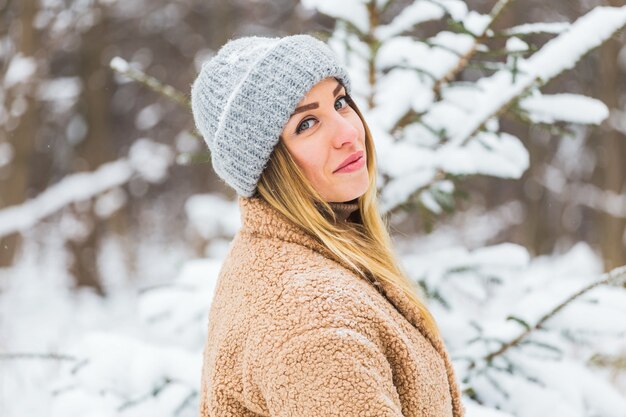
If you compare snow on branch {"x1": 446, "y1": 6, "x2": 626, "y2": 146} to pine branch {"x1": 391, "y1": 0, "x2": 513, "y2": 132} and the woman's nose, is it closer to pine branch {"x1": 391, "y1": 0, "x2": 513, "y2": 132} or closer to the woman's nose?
pine branch {"x1": 391, "y1": 0, "x2": 513, "y2": 132}

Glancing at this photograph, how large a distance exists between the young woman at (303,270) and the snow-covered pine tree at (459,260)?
66 cm

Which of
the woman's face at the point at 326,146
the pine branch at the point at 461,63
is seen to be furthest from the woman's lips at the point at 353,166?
the pine branch at the point at 461,63

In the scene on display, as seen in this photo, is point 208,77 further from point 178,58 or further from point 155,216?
point 155,216

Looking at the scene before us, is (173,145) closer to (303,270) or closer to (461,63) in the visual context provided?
(461,63)

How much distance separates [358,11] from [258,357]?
1.49 meters

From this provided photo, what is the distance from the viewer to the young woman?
1.04 m

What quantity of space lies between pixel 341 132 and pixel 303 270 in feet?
1.01

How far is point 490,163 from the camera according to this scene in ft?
6.79

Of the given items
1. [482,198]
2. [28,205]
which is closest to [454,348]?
[28,205]

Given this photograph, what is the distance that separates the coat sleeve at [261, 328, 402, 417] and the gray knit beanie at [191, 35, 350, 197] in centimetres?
40

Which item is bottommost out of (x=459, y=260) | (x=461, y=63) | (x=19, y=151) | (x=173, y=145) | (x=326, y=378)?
(x=173, y=145)

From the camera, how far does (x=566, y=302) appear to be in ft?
5.82

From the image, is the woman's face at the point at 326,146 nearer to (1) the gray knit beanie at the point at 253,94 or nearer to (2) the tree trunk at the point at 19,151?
(1) the gray knit beanie at the point at 253,94

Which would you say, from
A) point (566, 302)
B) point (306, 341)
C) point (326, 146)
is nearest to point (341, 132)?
point (326, 146)
